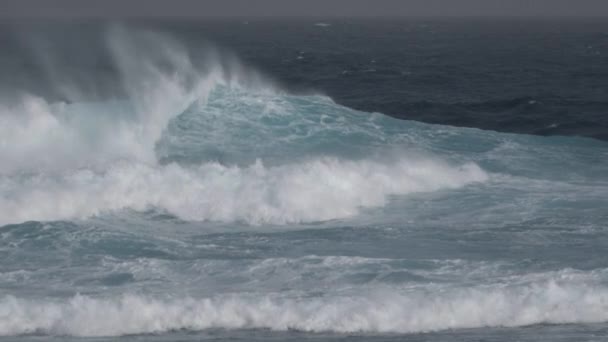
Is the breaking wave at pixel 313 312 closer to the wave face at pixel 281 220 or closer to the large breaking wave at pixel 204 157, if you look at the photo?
the wave face at pixel 281 220

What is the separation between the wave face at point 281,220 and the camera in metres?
11.8

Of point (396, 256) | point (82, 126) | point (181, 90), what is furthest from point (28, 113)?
point (396, 256)

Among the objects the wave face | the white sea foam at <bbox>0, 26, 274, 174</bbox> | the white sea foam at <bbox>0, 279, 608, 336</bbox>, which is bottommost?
the white sea foam at <bbox>0, 279, 608, 336</bbox>

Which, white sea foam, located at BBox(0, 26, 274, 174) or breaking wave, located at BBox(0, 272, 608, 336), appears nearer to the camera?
breaking wave, located at BBox(0, 272, 608, 336)

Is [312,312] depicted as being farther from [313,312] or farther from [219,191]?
[219,191]

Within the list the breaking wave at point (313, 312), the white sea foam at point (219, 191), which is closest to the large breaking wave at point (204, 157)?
the white sea foam at point (219, 191)

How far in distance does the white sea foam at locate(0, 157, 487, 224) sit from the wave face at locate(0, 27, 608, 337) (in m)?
0.05

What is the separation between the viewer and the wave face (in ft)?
38.6

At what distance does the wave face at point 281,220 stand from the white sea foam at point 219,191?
0.05 metres

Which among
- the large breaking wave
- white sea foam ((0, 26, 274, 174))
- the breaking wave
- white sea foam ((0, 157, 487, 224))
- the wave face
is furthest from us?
white sea foam ((0, 26, 274, 174))

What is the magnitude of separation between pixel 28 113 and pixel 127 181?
7.03 m

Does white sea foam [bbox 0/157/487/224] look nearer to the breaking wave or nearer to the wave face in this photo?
the wave face

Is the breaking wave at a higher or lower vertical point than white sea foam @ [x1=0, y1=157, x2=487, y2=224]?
lower

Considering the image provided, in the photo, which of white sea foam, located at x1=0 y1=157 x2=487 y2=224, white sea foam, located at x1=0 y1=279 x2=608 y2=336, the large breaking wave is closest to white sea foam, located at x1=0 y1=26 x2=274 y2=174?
the large breaking wave
